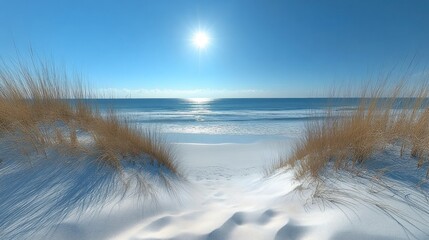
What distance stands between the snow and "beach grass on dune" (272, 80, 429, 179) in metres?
0.16

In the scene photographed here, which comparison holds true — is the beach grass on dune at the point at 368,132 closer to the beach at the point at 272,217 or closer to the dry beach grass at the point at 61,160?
the beach at the point at 272,217

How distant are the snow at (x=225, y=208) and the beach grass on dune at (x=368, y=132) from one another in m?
0.16

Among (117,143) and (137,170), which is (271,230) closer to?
(137,170)

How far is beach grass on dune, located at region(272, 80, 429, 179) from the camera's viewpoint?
8.00 ft

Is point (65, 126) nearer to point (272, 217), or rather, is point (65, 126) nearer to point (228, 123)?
point (272, 217)

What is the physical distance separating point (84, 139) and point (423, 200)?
10.7ft

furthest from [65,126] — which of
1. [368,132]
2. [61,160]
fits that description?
[368,132]

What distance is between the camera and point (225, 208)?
217 centimetres

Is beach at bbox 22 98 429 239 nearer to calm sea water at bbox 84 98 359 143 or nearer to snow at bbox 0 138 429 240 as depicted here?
snow at bbox 0 138 429 240

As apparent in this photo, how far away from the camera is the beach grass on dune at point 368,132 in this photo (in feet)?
8.00

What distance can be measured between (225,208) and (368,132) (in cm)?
184

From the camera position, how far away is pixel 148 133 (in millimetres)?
3533

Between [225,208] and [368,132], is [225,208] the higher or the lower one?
the lower one

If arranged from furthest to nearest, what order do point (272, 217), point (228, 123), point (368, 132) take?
point (228, 123) → point (368, 132) → point (272, 217)
